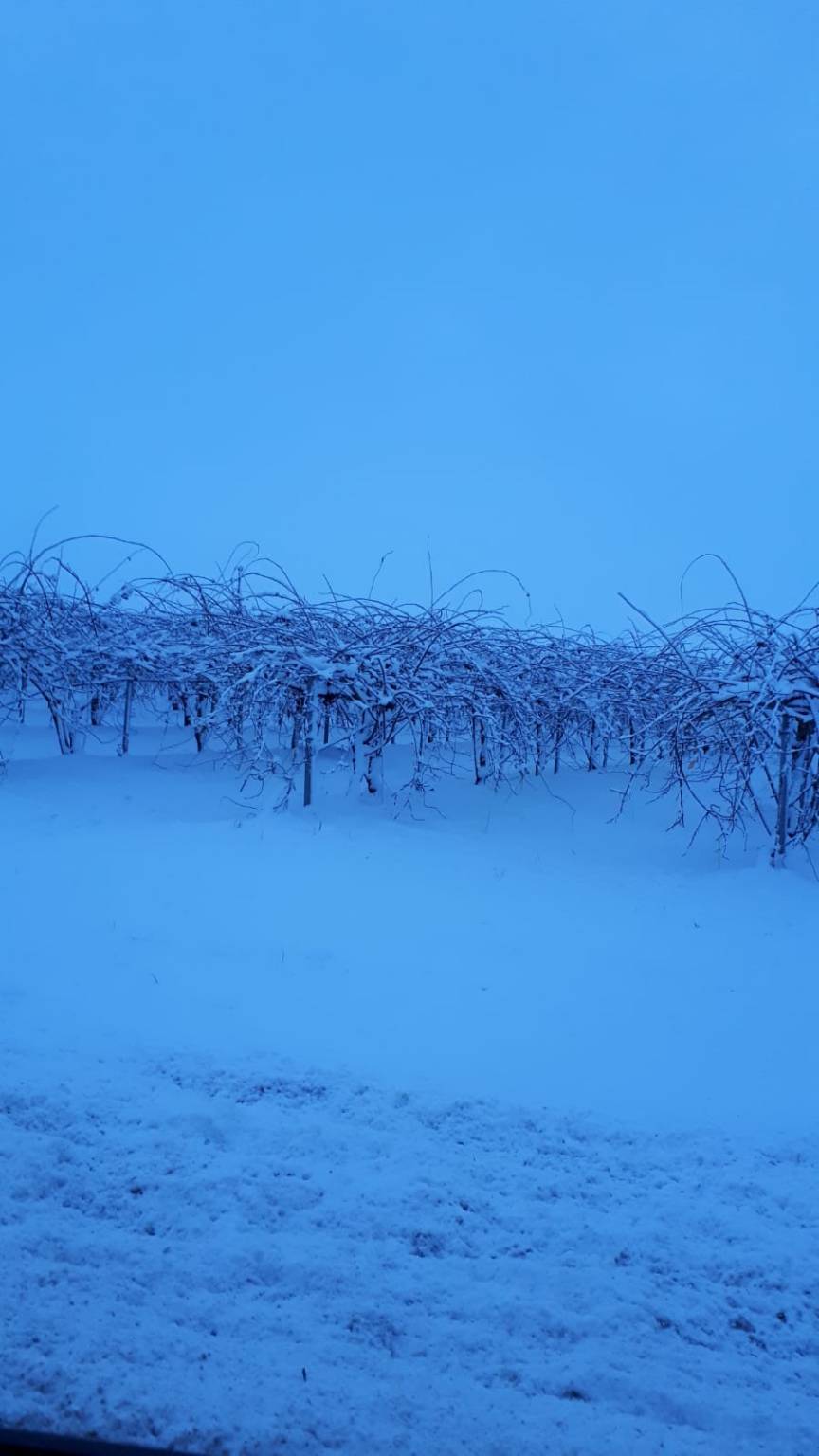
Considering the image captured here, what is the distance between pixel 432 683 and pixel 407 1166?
7367 mm

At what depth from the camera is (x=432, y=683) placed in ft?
32.7

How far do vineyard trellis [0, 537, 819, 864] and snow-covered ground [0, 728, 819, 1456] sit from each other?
173cm

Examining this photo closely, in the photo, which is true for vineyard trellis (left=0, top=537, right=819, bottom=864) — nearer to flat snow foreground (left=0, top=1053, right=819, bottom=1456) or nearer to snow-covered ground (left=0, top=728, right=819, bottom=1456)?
snow-covered ground (left=0, top=728, right=819, bottom=1456)

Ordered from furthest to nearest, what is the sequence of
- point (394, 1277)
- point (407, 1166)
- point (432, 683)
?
point (432, 683) → point (407, 1166) → point (394, 1277)

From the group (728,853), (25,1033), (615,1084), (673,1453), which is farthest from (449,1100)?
(728,853)

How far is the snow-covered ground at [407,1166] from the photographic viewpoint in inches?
77.0

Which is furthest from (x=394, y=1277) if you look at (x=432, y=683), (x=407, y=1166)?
(x=432, y=683)

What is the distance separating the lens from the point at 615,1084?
357 cm

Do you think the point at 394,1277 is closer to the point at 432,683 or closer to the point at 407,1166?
the point at 407,1166

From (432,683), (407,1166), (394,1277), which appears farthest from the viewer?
(432,683)

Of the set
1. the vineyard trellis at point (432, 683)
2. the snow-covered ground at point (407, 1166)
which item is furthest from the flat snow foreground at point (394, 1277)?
the vineyard trellis at point (432, 683)

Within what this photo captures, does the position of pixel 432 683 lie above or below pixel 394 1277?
above

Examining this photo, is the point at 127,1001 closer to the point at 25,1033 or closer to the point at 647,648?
the point at 25,1033

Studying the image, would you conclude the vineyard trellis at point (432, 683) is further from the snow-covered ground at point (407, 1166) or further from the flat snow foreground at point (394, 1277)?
the flat snow foreground at point (394, 1277)
